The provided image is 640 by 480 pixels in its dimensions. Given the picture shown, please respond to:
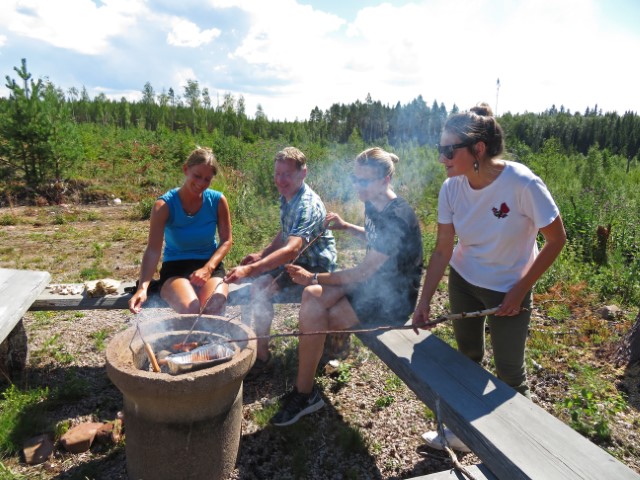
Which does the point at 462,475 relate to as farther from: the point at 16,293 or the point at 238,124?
the point at 238,124

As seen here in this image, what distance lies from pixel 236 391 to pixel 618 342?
3060 mm

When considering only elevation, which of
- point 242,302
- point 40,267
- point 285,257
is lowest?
point 40,267

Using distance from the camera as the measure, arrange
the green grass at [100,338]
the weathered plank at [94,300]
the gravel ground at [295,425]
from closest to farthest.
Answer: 1. the gravel ground at [295,425]
2. the weathered plank at [94,300]
3. the green grass at [100,338]

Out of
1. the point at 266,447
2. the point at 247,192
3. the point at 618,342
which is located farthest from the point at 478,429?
the point at 247,192

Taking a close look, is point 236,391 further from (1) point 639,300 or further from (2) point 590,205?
(2) point 590,205

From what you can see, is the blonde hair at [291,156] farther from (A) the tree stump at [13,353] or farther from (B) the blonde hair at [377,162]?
(A) the tree stump at [13,353]

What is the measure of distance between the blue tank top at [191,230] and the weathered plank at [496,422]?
5.74 ft

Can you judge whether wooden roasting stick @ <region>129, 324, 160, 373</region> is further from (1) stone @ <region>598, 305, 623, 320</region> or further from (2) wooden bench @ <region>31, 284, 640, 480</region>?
(1) stone @ <region>598, 305, 623, 320</region>

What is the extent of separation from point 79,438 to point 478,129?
283 cm

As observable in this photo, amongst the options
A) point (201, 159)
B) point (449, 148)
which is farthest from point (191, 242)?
point (449, 148)

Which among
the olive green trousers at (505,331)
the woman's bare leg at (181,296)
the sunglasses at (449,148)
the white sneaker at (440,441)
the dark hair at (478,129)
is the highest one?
the dark hair at (478,129)

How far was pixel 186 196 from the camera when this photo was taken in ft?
11.2

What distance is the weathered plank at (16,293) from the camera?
2.88 meters

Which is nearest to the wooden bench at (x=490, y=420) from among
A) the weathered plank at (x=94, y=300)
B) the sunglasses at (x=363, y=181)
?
the sunglasses at (x=363, y=181)
